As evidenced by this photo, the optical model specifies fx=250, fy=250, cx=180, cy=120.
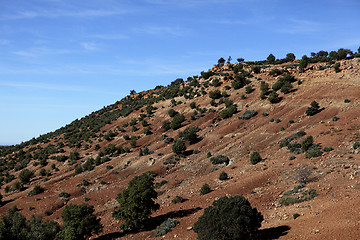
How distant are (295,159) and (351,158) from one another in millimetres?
6829

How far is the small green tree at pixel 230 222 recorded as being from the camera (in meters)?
17.3

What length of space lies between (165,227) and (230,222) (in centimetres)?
940

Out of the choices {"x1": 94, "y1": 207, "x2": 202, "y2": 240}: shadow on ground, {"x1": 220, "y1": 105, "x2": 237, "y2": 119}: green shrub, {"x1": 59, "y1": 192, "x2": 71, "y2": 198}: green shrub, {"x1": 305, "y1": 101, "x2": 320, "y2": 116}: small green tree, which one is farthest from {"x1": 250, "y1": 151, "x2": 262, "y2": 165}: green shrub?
{"x1": 59, "y1": 192, "x2": 71, "y2": 198}: green shrub

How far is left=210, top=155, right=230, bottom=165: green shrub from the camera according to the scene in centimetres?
4406

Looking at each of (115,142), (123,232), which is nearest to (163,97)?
(115,142)

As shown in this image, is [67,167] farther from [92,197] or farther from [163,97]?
[163,97]

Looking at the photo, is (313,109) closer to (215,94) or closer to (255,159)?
(255,159)

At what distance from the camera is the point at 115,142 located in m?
79.1

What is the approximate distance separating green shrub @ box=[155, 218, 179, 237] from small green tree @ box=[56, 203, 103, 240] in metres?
7.15

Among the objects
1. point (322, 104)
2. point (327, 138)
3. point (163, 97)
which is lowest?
point (327, 138)

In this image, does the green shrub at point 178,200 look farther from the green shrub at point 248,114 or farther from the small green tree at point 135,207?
the green shrub at point 248,114

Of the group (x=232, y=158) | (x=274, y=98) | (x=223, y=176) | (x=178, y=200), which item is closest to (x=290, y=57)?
(x=274, y=98)

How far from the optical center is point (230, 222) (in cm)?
1750

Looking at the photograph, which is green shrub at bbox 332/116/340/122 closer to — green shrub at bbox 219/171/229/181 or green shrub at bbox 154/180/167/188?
green shrub at bbox 219/171/229/181
